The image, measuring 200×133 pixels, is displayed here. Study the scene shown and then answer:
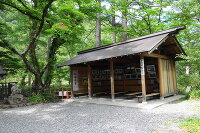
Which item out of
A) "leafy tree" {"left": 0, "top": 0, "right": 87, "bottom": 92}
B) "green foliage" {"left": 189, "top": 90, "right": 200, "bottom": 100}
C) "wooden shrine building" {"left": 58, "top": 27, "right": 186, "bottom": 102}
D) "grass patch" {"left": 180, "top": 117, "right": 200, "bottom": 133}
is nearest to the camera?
"grass patch" {"left": 180, "top": 117, "right": 200, "bottom": 133}

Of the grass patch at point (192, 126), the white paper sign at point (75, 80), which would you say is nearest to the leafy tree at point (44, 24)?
the white paper sign at point (75, 80)

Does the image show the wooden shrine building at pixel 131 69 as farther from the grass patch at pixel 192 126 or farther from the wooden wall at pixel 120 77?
the grass patch at pixel 192 126

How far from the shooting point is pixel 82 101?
1108cm

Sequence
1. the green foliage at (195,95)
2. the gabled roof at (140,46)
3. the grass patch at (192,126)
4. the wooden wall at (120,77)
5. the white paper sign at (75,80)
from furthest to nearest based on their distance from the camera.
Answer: the white paper sign at (75,80), the wooden wall at (120,77), the green foliage at (195,95), the gabled roof at (140,46), the grass patch at (192,126)

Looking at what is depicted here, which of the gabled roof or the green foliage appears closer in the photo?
the gabled roof

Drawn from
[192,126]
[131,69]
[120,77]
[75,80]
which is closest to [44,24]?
[75,80]

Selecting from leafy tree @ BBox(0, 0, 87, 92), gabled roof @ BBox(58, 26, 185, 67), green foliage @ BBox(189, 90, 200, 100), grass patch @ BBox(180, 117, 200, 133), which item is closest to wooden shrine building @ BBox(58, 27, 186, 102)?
gabled roof @ BBox(58, 26, 185, 67)

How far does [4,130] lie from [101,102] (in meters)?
5.75

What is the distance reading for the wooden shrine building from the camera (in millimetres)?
9766

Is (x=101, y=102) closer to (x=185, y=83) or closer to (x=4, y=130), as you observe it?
(x=4, y=130)

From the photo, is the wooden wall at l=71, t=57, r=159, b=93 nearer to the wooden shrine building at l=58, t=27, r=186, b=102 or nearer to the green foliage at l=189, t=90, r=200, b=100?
the wooden shrine building at l=58, t=27, r=186, b=102

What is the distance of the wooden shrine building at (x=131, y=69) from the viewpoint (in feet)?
32.0

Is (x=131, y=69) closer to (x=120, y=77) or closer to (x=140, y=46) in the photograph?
(x=120, y=77)

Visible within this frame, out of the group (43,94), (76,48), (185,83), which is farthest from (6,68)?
(185,83)
